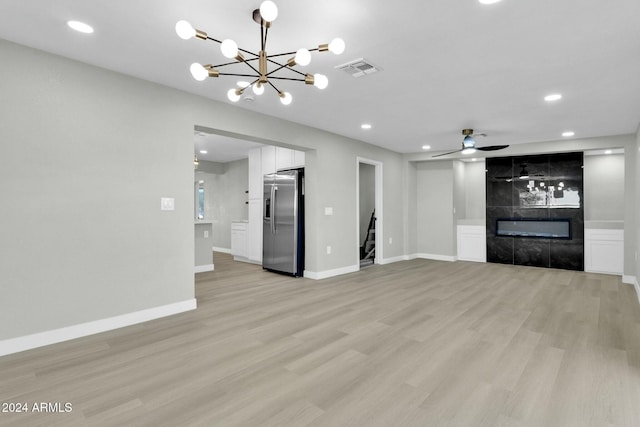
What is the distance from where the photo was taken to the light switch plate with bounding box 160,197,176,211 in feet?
11.5

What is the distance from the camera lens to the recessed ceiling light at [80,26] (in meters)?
→ 2.38

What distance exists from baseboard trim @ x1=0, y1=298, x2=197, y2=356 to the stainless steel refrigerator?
217cm

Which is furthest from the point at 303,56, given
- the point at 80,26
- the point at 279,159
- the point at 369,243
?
the point at 369,243

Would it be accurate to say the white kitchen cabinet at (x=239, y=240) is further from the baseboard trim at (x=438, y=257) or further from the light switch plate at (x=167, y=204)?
the baseboard trim at (x=438, y=257)

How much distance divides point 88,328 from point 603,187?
30.0ft

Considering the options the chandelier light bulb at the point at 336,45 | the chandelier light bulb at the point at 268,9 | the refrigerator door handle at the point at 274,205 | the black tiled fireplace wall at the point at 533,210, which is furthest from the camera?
the black tiled fireplace wall at the point at 533,210

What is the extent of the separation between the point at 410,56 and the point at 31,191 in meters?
3.45

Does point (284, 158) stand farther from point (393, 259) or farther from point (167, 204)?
point (393, 259)

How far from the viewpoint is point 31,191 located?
8.98 ft

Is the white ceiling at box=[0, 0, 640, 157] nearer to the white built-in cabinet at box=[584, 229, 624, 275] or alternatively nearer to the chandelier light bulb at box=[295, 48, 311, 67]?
the chandelier light bulb at box=[295, 48, 311, 67]

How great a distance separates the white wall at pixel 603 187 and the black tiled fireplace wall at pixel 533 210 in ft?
2.28

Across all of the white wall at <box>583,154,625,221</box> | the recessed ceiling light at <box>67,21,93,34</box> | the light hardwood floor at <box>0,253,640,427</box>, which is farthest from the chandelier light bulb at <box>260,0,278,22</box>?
the white wall at <box>583,154,625,221</box>

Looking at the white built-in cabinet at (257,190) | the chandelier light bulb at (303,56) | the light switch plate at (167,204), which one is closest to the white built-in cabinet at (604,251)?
the white built-in cabinet at (257,190)

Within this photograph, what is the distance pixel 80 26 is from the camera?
2424 mm
